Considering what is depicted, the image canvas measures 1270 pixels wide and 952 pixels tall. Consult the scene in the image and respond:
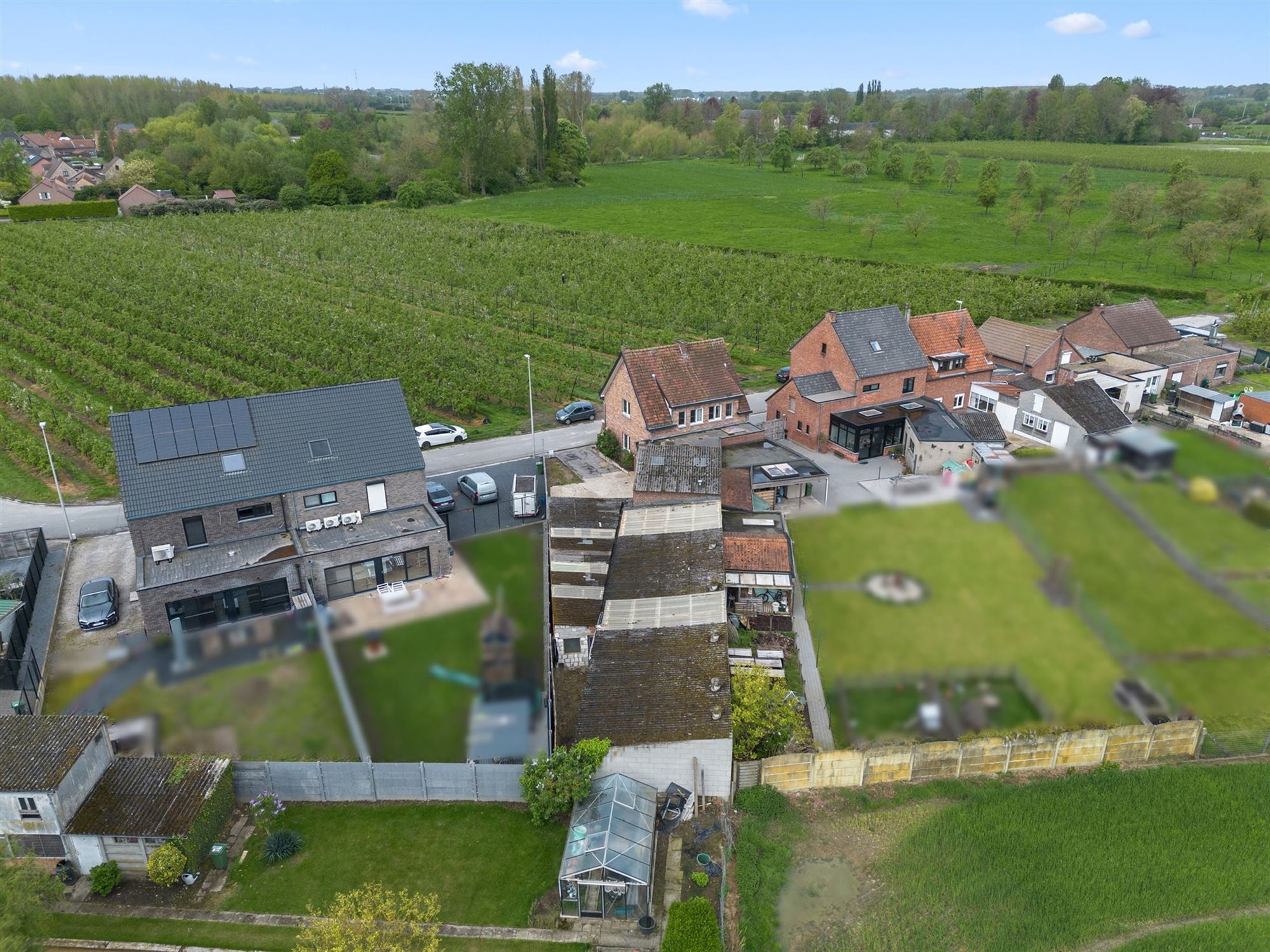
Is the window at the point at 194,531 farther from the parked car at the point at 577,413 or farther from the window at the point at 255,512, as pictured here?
the parked car at the point at 577,413

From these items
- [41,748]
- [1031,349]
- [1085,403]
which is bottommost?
[41,748]

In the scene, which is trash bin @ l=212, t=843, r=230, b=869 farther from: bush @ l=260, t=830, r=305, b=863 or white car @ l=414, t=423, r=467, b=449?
white car @ l=414, t=423, r=467, b=449

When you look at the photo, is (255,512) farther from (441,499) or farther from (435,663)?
(435,663)

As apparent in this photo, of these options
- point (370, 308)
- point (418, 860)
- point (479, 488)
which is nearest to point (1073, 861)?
point (418, 860)

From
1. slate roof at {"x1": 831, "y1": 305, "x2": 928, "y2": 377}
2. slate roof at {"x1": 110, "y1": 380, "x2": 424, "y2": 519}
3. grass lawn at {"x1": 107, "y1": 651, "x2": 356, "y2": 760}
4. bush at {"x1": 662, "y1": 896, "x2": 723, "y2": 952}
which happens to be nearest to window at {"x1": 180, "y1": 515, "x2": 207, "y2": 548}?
slate roof at {"x1": 110, "y1": 380, "x2": 424, "y2": 519}

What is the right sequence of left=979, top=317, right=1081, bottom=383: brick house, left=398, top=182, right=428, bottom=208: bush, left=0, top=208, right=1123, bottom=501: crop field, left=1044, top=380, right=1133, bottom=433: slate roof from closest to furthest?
left=1044, top=380, right=1133, bottom=433: slate roof < left=979, top=317, right=1081, bottom=383: brick house < left=0, top=208, right=1123, bottom=501: crop field < left=398, top=182, right=428, bottom=208: bush

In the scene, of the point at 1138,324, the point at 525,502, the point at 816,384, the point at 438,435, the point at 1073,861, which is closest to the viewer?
the point at 1073,861

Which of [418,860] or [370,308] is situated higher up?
[370,308]
